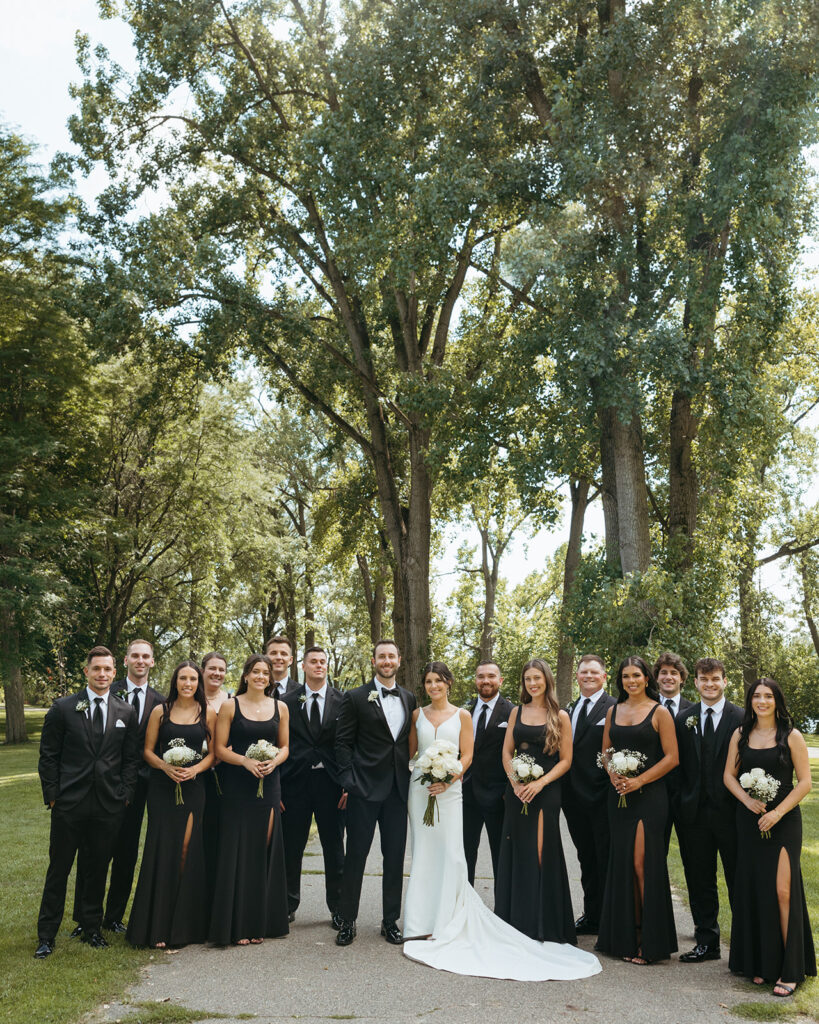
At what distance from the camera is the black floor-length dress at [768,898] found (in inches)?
255

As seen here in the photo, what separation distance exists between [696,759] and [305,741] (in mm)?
3464

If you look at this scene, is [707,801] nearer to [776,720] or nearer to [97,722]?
[776,720]

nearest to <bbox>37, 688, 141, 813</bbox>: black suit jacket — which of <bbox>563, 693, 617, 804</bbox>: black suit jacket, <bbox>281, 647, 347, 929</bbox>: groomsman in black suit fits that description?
<bbox>281, 647, 347, 929</bbox>: groomsman in black suit

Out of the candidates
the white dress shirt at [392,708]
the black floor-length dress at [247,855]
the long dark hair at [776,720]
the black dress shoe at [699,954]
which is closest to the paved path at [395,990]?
the black dress shoe at [699,954]

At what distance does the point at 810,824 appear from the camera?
49.8 ft

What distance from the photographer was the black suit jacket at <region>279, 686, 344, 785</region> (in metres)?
8.48

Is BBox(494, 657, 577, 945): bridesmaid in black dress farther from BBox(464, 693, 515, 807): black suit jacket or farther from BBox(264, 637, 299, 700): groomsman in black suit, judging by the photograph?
BBox(264, 637, 299, 700): groomsman in black suit

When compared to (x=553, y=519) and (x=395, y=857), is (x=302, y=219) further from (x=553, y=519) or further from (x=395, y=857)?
(x=395, y=857)

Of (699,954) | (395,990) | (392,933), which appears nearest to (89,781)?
(392,933)

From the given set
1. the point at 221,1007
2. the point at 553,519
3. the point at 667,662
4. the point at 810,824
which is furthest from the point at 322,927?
the point at 553,519

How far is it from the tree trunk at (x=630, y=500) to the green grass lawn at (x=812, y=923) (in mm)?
5136

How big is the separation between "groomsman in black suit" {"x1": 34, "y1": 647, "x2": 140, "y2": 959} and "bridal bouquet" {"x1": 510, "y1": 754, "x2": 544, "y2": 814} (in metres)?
3.14

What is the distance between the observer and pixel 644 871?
23.3 ft

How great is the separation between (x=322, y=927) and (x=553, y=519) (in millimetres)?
11619
